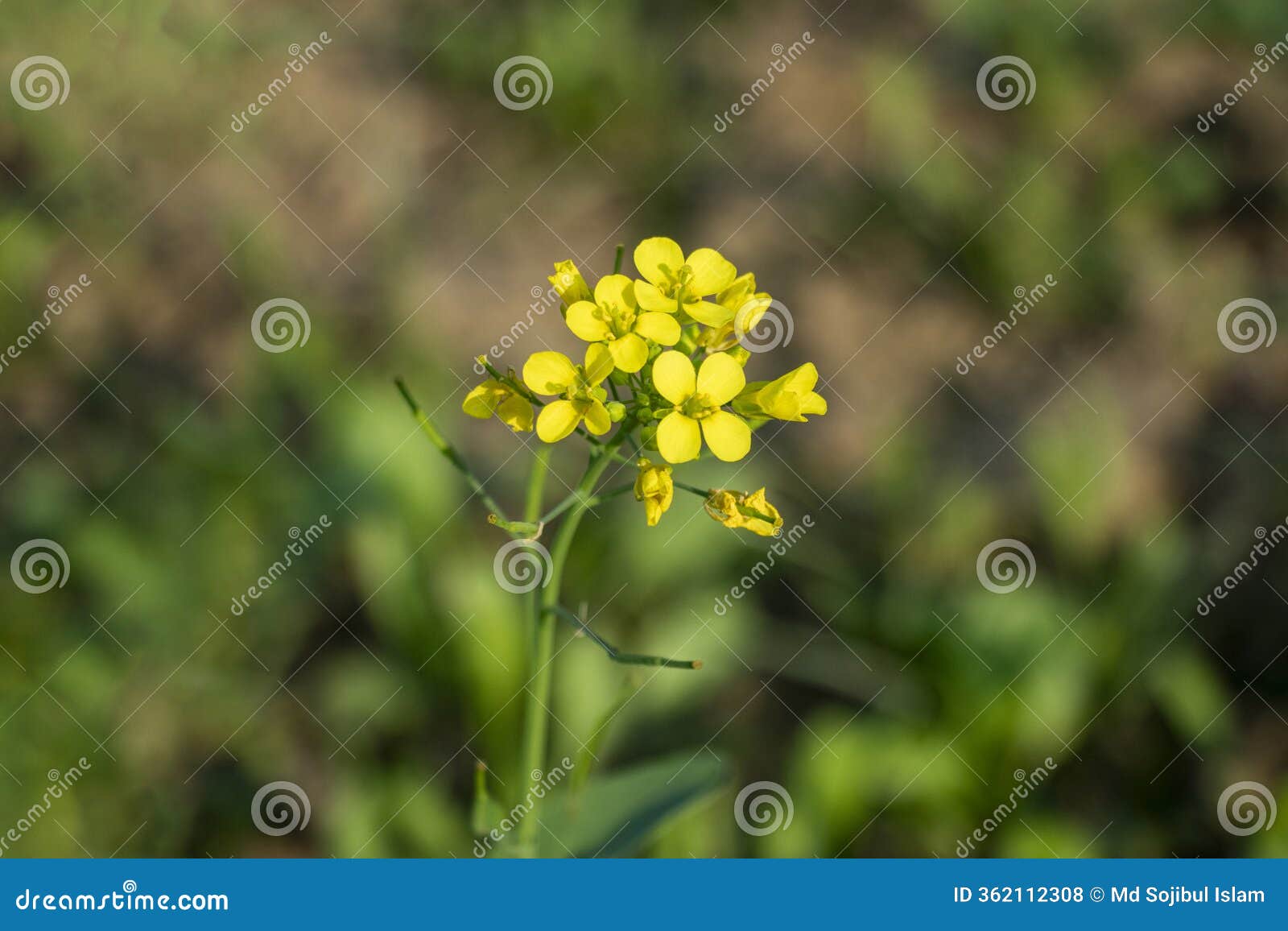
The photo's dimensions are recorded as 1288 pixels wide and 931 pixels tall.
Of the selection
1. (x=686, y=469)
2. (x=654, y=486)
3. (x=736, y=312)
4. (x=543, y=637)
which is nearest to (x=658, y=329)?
(x=736, y=312)

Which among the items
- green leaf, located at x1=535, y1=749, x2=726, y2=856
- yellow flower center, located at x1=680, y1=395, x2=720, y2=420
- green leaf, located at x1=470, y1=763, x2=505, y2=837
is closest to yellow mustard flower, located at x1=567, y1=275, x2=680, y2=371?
yellow flower center, located at x1=680, y1=395, x2=720, y2=420

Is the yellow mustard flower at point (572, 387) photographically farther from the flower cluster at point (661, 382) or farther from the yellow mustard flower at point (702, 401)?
the yellow mustard flower at point (702, 401)

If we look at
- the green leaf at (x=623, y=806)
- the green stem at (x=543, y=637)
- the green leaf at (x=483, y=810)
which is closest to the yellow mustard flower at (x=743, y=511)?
the green stem at (x=543, y=637)

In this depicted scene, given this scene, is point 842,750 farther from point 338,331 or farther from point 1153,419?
point 338,331

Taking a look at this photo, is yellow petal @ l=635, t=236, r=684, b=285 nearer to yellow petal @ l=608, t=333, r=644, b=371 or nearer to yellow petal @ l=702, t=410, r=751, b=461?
yellow petal @ l=608, t=333, r=644, b=371

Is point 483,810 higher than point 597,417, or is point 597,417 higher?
point 597,417

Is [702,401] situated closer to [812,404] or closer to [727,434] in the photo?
[727,434]
